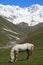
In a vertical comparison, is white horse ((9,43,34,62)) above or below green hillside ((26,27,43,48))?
below

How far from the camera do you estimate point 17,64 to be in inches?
1362

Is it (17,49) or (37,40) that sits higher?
(37,40)

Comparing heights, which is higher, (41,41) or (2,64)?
(41,41)

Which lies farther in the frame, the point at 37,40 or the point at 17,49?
the point at 37,40

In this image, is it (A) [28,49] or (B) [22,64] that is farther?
(A) [28,49]

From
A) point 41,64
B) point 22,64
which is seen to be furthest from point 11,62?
point 41,64

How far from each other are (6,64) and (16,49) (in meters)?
3.13

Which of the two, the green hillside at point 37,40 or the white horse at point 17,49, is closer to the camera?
the white horse at point 17,49

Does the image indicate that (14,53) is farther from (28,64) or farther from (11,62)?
(28,64)

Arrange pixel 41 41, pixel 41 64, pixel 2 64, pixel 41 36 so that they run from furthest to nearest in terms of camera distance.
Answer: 1. pixel 41 36
2. pixel 41 41
3. pixel 2 64
4. pixel 41 64

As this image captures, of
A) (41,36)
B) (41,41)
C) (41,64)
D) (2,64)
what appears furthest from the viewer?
(41,36)

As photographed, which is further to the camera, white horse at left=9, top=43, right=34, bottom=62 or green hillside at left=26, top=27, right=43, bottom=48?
green hillside at left=26, top=27, right=43, bottom=48

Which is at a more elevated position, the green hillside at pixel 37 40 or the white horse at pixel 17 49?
the green hillside at pixel 37 40

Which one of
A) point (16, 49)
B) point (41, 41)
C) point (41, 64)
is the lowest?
point (41, 64)
